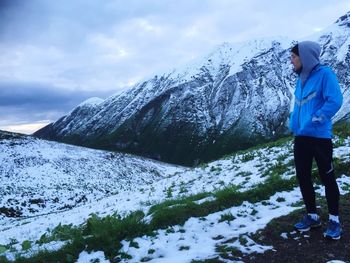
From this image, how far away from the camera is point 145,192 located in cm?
2384

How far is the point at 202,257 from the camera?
28.1 ft

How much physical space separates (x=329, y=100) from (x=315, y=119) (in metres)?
0.44

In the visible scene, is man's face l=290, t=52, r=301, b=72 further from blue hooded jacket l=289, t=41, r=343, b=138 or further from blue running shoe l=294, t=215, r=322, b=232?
blue running shoe l=294, t=215, r=322, b=232

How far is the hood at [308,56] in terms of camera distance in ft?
29.0

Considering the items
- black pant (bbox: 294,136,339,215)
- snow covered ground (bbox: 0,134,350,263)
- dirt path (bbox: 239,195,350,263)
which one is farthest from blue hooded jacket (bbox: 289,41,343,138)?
snow covered ground (bbox: 0,134,350,263)

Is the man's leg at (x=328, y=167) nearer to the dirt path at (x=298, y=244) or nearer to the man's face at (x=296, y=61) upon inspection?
the dirt path at (x=298, y=244)

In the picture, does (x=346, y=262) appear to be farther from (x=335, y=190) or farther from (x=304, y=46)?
(x=304, y=46)

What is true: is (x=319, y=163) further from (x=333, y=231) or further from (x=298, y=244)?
(x=298, y=244)

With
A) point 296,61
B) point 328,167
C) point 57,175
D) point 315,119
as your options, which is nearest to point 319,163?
point 328,167

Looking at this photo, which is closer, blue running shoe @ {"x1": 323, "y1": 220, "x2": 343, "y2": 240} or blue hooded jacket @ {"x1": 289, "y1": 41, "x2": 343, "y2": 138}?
blue hooded jacket @ {"x1": 289, "y1": 41, "x2": 343, "y2": 138}

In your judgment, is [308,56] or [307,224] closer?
[308,56]

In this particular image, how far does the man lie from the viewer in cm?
838

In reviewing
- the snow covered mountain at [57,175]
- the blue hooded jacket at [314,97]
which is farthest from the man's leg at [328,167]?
the snow covered mountain at [57,175]

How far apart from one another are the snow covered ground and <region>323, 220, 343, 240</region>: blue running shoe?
4.33 ft
